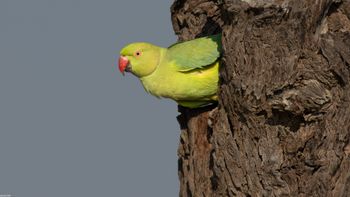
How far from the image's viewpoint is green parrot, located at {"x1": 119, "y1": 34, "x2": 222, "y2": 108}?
21.5ft

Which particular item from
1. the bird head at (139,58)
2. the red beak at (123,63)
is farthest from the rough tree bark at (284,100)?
the red beak at (123,63)

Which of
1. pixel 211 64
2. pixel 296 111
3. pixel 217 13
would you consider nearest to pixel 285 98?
pixel 296 111

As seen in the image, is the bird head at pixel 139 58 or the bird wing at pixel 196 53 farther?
the bird head at pixel 139 58

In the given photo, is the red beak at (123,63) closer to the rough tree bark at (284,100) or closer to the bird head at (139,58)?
the bird head at (139,58)

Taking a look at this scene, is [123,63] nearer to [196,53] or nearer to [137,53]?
[137,53]

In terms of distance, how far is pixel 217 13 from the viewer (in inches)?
287

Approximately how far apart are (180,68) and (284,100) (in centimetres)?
157

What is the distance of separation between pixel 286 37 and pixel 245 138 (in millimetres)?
1032

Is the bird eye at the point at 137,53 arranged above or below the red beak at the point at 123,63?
above

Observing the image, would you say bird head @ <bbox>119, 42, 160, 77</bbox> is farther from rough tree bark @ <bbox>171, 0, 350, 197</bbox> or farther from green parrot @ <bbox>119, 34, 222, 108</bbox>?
rough tree bark @ <bbox>171, 0, 350, 197</bbox>

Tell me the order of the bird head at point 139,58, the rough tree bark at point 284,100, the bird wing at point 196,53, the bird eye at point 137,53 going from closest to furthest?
the rough tree bark at point 284,100
the bird wing at point 196,53
the bird head at point 139,58
the bird eye at point 137,53

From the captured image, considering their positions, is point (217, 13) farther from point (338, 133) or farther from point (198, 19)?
point (338, 133)

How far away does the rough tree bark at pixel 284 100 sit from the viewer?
17.9 feet

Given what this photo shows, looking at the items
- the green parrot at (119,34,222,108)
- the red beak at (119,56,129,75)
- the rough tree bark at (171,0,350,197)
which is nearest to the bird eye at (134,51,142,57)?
the green parrot at (119,34,222,108)
